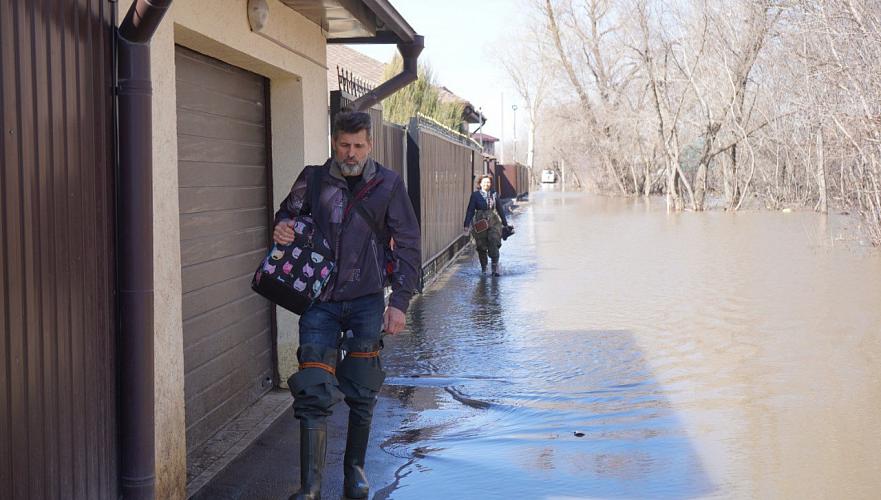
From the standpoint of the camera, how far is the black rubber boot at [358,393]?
5117mm

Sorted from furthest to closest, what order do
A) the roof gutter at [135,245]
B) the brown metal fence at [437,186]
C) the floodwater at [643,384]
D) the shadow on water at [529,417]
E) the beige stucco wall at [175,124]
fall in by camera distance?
the brown metal fence at [437,186] < the floodwater at [643,384] < the shadow on water at [529,417] < the beige stucco wall at [175,124] < the roof gutter at [135,245]

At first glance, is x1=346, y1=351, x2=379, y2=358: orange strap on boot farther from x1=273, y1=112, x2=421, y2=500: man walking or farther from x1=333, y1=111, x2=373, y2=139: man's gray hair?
x1=333, y1=111, x2=373, y2=139: man's gray hair

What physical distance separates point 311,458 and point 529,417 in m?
2.44

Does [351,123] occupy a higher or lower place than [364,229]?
higher

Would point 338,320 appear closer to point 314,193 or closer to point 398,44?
point 314,193

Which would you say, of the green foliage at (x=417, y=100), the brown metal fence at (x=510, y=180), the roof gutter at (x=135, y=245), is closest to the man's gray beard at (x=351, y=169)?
the roof gutter at (x=135, y=245)

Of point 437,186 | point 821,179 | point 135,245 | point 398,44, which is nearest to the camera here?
point 135,245

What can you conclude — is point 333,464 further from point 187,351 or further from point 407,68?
point 407,68

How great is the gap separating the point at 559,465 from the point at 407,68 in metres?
4.70

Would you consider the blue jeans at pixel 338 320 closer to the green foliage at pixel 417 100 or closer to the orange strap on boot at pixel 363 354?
the orange strap on boot at pixel 363 354

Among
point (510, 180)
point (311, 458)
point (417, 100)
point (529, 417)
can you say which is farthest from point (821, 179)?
point (311, 458)

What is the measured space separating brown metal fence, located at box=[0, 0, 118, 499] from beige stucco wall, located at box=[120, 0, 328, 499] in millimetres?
495

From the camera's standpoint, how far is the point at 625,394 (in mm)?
7738

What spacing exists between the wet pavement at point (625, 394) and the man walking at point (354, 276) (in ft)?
1.55
